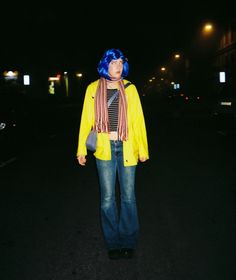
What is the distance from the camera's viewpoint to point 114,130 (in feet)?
12.0

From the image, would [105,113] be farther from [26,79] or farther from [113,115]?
[26,79]

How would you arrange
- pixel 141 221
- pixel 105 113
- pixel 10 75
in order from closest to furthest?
pixel 105 113 < pixel 141 221 < pixel 10 75

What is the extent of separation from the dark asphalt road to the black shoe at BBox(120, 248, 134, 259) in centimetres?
10

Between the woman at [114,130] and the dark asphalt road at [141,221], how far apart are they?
1.52ft

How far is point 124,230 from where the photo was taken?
12.9 ft

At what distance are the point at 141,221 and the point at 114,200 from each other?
1.34 meters

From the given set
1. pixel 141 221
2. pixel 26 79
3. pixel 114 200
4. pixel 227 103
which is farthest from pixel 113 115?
pixel 26 79

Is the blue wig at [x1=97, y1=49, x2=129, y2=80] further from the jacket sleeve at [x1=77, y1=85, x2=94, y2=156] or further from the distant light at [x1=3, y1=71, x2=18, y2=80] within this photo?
the distant light at [x1=3, y1=71, x2=18, y2=80]

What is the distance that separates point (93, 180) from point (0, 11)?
33.1 meters

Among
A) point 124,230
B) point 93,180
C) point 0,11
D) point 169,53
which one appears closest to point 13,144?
point 93,180

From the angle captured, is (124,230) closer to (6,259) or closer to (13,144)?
(6,259)

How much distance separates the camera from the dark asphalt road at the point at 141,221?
3.71 meters

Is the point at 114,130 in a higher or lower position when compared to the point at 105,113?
lower

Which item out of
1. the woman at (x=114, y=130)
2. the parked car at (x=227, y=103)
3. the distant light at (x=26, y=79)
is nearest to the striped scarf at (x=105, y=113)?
the woman at (x=114, y=130)
